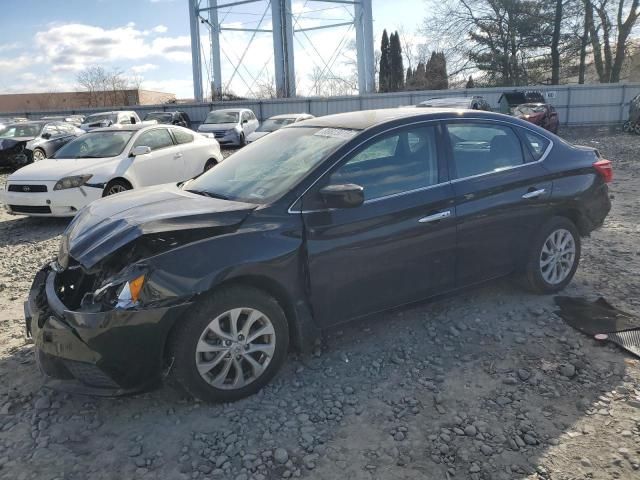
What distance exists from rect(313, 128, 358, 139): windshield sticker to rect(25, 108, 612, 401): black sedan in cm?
2

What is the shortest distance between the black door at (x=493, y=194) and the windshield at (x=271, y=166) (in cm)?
96

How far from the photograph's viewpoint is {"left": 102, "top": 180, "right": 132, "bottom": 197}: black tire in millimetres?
8469

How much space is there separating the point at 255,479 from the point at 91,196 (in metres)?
6.71

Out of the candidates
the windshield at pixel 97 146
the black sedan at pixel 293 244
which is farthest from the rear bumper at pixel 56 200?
the black sedan at pixel 293 244

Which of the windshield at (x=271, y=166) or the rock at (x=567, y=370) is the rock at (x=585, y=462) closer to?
the rock at (x=567, y=370)

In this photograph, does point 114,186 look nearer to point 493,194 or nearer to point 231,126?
point 493,194

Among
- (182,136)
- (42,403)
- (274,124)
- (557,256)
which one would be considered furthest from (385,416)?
(274,124)

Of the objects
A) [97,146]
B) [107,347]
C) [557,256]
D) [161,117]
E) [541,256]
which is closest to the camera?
[107,347]

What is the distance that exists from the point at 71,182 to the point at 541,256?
22.2ft

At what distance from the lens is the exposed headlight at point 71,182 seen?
8.23 m

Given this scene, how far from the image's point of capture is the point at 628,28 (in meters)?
35.5

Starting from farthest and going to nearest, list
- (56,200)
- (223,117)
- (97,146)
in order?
1. (223,117)
2. (97,146)
3. (56,200)

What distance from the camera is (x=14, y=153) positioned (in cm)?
1655

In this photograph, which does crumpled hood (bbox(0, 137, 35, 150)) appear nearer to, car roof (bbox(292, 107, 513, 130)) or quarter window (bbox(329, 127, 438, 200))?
car roof (bbox(292, 107, 513, 130))
